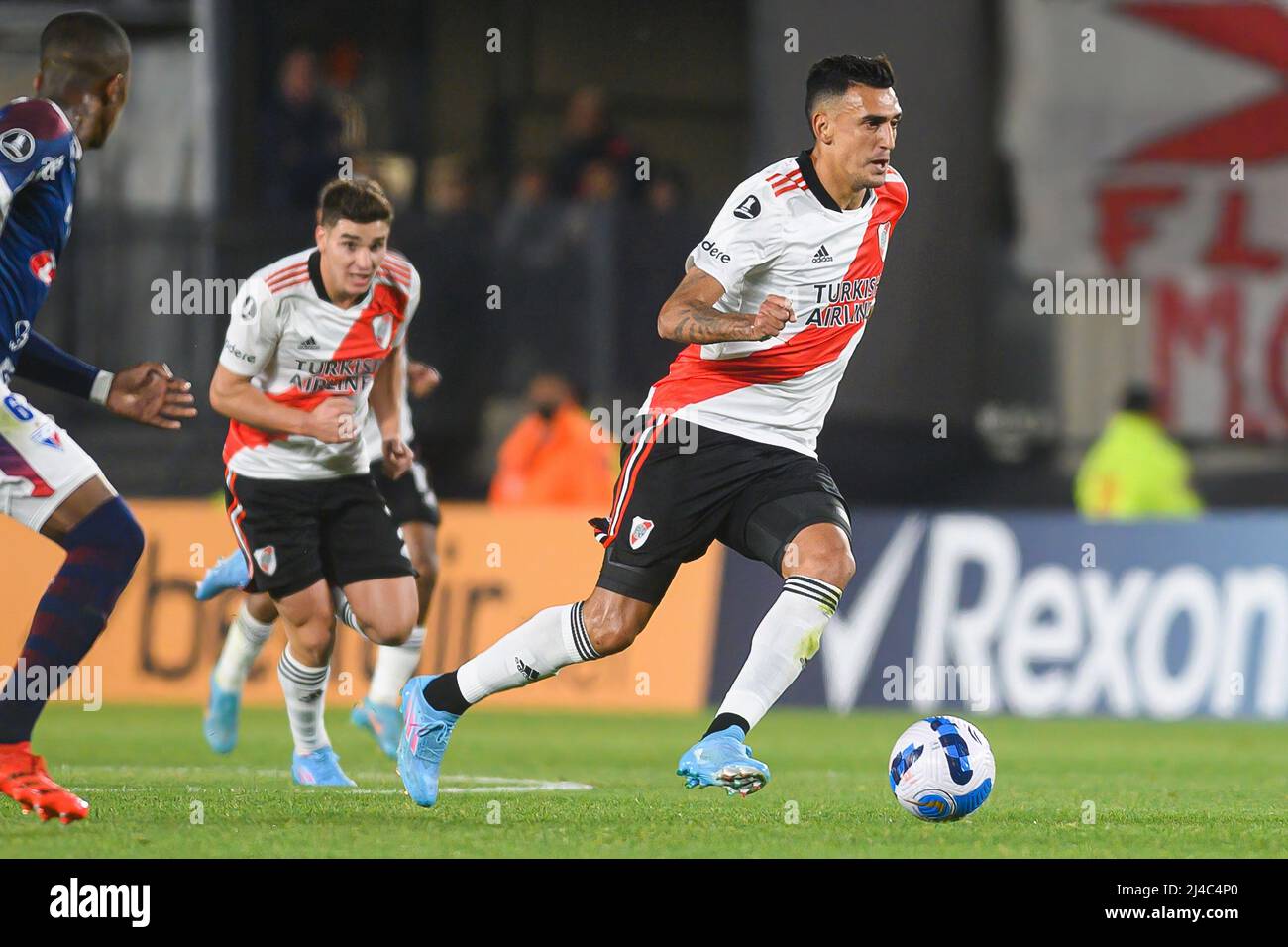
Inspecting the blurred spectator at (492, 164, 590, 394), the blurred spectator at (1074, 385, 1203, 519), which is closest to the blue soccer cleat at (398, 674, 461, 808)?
the blurred spectator at (492, 164, 590, 394)

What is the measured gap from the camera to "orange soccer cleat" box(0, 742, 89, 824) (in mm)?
6543

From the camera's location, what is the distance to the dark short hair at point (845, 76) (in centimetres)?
714

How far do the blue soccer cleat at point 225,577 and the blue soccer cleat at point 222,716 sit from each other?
439 mm

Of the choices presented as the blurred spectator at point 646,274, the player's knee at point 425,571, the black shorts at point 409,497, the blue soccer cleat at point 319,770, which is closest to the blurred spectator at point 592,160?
the blurred spectator at point 646,274

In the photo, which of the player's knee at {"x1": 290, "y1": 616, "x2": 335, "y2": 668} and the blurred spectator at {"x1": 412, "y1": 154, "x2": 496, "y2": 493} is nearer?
the player's knee at {"x1": 290, "y1": 616, "x2": 335, "y2": 668}

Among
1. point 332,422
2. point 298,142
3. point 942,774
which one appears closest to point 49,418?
point 332,422

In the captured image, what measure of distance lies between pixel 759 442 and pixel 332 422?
1.89 metres

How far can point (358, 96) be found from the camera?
1989 cm

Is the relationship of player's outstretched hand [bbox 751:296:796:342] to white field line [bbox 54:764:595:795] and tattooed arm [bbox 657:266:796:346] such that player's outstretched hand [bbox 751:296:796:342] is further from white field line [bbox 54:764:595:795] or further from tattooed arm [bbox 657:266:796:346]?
white field line [bbox 54:764:595:795]

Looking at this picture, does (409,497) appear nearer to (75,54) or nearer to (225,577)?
(225,577)

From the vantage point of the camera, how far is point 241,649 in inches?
387

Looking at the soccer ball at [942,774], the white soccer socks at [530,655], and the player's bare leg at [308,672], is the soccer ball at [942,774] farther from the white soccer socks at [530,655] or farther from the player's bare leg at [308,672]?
the player's bare leg at [308,672]

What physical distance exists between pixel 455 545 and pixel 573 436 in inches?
67.8
